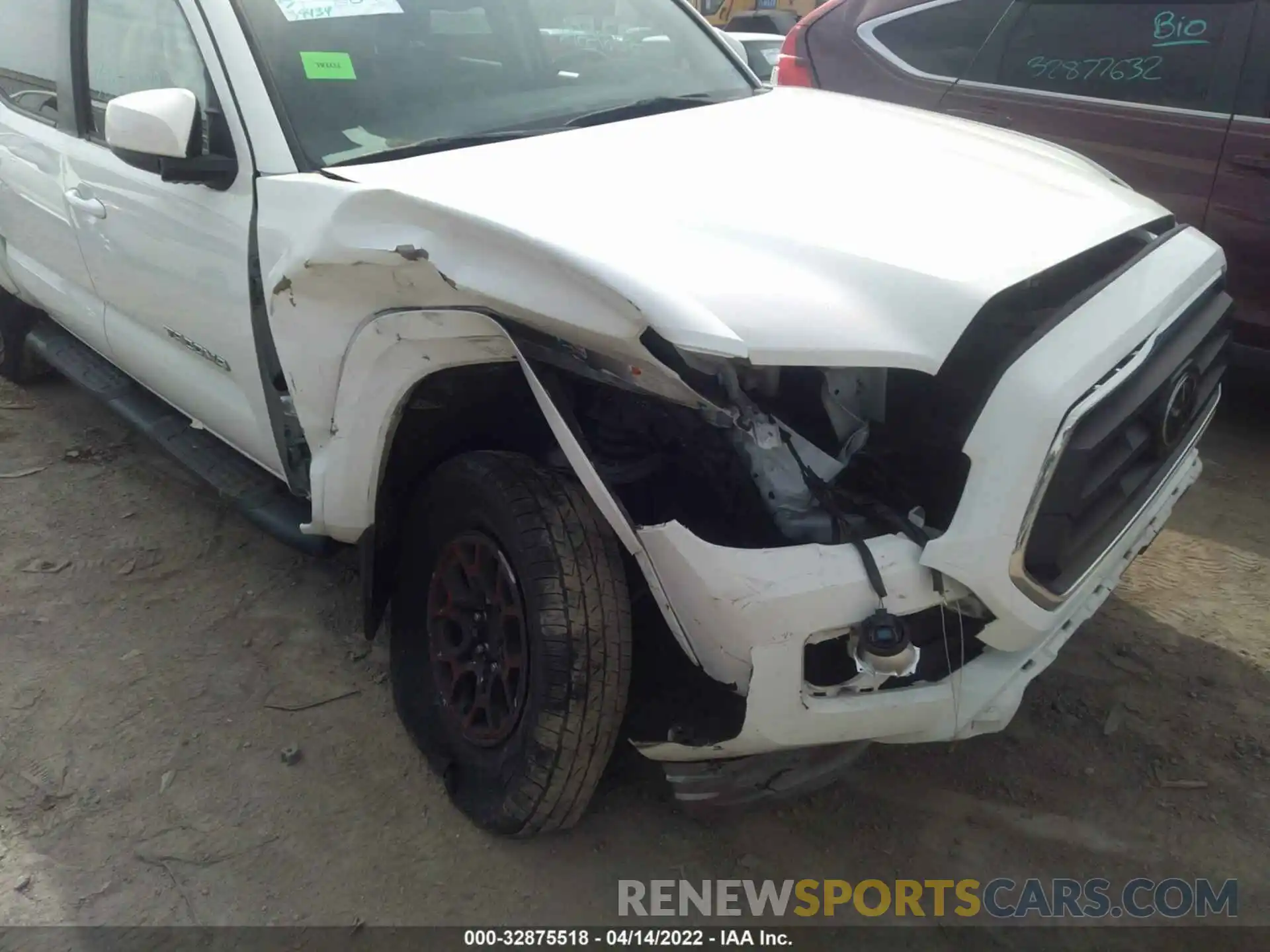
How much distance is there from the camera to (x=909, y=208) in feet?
6.47

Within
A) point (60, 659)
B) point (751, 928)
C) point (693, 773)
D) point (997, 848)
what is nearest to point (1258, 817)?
point (997, 848)

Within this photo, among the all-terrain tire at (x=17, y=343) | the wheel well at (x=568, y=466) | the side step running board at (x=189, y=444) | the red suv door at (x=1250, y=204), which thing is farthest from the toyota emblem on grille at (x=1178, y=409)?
the all-terrain tire at (x=17, y=343)

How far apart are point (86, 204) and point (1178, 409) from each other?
3091mm

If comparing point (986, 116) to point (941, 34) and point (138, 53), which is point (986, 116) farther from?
point (138, 53)

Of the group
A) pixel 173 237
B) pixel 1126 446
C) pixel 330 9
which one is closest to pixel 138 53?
pixel 173 237

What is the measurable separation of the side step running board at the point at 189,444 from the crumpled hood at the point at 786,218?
1015 mm

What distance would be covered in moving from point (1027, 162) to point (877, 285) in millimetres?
1096

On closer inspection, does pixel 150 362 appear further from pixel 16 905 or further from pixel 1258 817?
pixel 1258 817

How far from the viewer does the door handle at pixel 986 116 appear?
413 centimetres

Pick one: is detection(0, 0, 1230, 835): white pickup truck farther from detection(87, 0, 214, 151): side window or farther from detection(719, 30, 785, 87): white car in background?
detection(719, 30, 785, 87): white car in background

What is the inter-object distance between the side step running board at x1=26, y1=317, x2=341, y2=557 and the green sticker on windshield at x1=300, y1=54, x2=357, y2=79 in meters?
1.14

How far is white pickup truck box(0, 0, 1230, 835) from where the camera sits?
1654 millimetres

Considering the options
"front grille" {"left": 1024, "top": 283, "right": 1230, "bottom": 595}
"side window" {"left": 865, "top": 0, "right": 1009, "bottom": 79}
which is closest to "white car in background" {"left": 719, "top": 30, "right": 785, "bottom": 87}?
"side window" {"left": 865, "top": 0, "right": 1009, "bottom": 79}

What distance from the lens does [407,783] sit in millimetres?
2449
